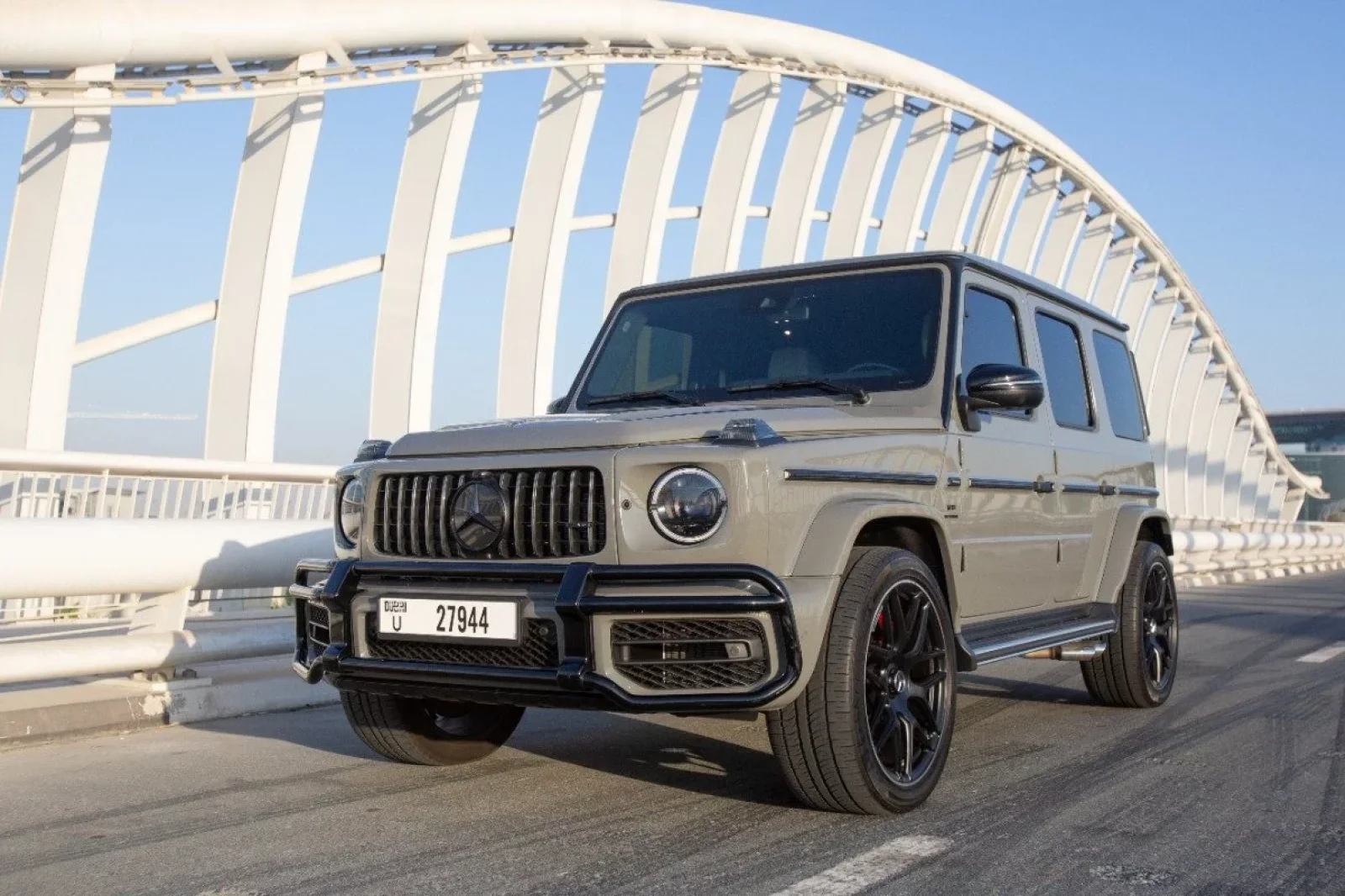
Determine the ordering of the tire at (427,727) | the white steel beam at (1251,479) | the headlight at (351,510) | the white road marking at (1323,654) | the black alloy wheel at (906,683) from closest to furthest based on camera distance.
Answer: the black alloy wheel at (906,683), the headlight at (351,510), the tire at (427,727), the white road marking at (1323,654), the white steel beam at (1251,479)

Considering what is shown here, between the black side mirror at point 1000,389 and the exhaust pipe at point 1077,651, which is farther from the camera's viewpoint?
the exhaust pipe at point 1077,651

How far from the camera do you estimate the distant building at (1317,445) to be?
90.1 m

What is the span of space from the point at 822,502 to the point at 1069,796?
1.42 m

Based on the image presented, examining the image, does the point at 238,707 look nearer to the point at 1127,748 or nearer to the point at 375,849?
the point at 375,849

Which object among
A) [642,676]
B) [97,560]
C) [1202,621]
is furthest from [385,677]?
[1202,621]

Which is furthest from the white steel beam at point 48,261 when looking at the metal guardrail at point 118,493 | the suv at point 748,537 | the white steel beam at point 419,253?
the suv at point 748,537

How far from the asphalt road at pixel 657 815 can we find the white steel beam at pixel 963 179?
66.7ft

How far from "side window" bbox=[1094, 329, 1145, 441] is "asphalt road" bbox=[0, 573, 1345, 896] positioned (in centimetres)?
160

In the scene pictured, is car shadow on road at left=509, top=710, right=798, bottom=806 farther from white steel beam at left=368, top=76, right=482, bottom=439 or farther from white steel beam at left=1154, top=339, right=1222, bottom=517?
white steel beam at left=1154, top=339, right=1222, bottom=517

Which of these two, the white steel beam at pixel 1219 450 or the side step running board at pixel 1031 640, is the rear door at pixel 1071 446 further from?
the white steel beam at pixel 1219 450

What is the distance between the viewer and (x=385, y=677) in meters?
4.32

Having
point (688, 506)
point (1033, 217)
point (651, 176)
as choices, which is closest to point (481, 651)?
point (688, 506)

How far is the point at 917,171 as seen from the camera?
24375 millimetres

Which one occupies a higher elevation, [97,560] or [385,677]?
[97,560]
